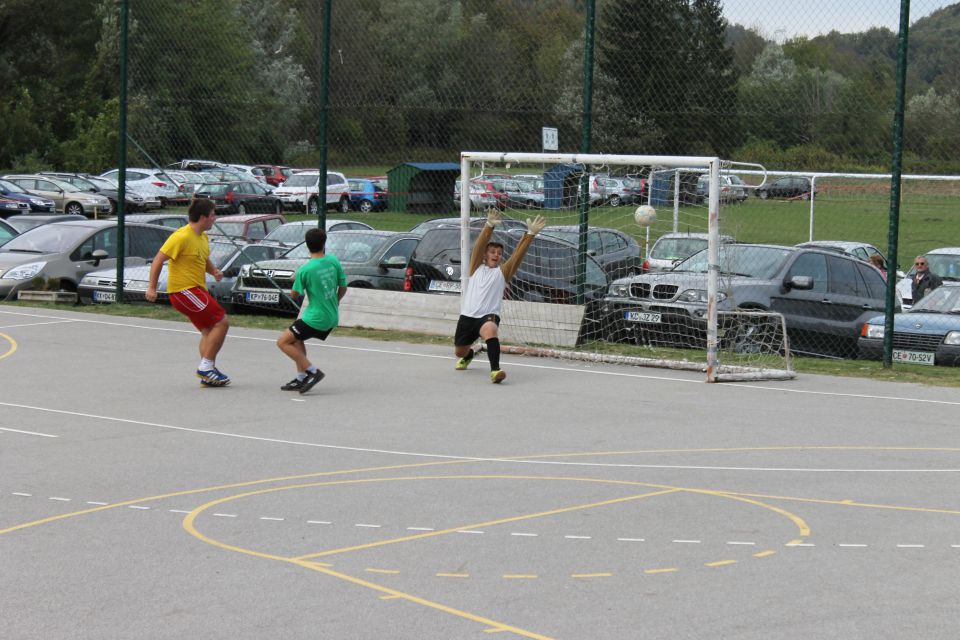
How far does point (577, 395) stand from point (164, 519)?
6.28m

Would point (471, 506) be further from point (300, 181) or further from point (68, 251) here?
Answer: point (300, 181)

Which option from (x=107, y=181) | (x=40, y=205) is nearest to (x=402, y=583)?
(x=40, y=205)

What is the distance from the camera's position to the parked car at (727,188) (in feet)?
55.9

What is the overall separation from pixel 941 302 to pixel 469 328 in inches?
284

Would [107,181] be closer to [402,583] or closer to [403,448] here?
[403,448]

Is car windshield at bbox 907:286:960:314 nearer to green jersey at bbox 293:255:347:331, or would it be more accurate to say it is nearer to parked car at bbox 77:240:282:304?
green jersey at bbox 293:255:347:331

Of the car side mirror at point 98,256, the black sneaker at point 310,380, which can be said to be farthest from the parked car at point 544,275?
the car side mirror at point 98,256

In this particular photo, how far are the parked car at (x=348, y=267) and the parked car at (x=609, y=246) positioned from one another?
12.4ft

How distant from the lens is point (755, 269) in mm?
19125

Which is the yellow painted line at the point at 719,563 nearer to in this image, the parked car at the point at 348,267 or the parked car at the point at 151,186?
the parked car at the point at 348,267

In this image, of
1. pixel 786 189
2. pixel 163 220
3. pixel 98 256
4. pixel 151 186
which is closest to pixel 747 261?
pixel 786 189

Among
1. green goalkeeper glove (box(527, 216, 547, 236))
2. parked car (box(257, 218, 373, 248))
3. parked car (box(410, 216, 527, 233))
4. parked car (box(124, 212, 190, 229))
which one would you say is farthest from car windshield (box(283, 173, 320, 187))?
green goalkeeper glove (box(527, 216, 547, 236))

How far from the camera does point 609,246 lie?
1881cm

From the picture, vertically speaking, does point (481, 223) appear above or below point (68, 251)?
above
